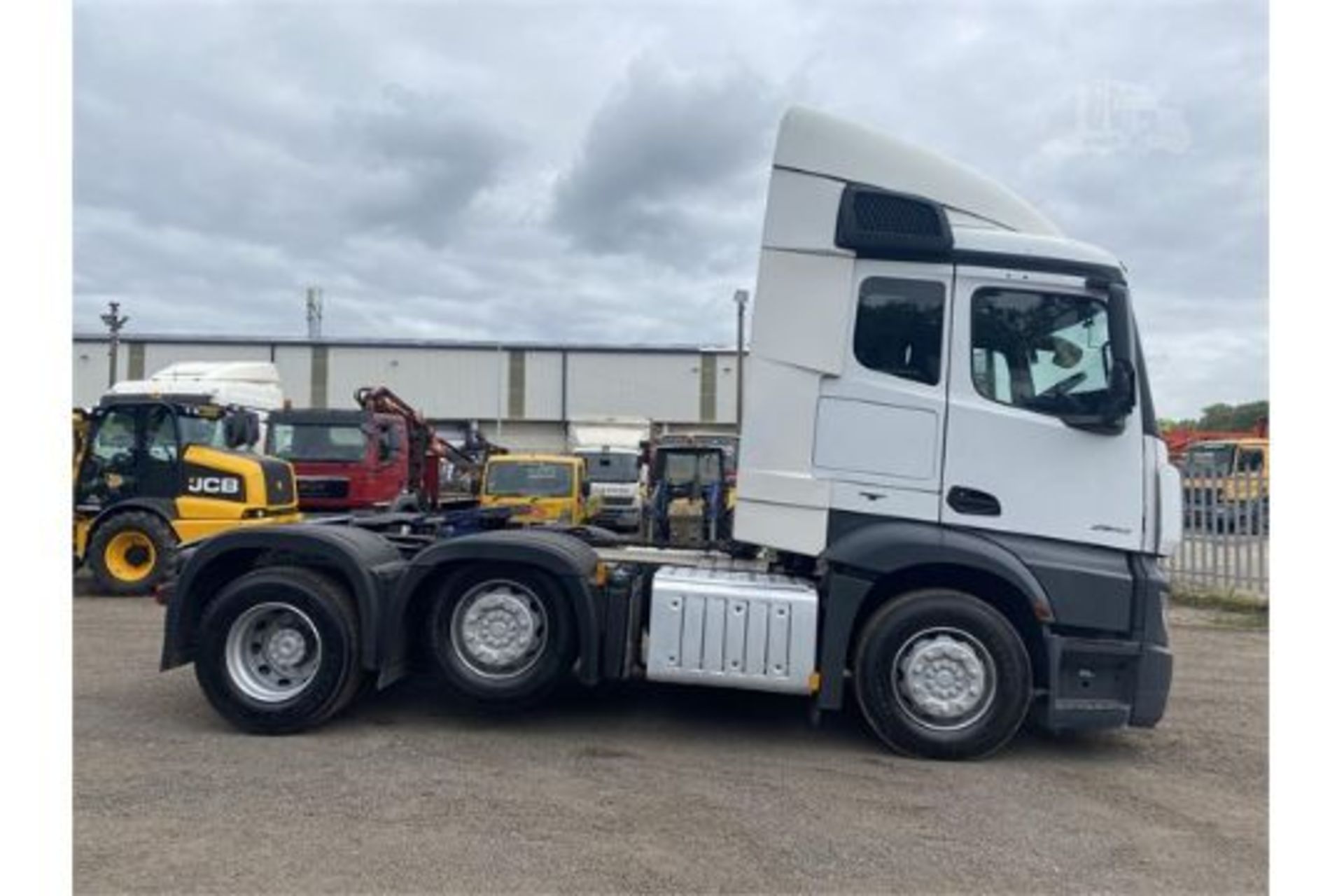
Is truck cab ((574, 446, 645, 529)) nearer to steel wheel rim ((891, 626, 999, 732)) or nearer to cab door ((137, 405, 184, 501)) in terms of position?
cab door ((137, 405, 184, 501))

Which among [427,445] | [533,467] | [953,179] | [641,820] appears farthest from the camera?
[427,445]

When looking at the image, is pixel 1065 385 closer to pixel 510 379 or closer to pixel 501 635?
pixel 501 635

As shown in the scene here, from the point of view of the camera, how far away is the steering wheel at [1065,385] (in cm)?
535

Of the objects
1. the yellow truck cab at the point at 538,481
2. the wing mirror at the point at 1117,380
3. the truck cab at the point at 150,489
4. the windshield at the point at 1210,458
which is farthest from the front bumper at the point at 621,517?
the wing mirror at the point at 1117,380

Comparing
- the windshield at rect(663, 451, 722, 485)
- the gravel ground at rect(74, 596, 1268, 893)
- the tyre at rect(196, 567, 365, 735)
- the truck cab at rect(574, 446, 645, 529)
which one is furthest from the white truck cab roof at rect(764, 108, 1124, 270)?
the truck cab at rect(574, 446, 645, 529)

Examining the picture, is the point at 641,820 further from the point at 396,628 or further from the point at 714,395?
the point at 714,395

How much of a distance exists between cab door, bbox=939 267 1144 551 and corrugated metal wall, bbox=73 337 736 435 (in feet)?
128

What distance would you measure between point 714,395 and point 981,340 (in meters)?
39.5

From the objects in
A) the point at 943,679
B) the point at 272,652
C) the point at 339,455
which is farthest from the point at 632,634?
the point at 339,455

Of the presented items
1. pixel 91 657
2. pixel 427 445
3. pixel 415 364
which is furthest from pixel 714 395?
pixel 91 657

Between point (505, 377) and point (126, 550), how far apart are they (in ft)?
114

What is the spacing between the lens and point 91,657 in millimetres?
7617

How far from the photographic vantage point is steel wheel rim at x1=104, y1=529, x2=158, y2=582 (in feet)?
36.7

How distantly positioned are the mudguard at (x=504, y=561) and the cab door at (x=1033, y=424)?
2.16 m
